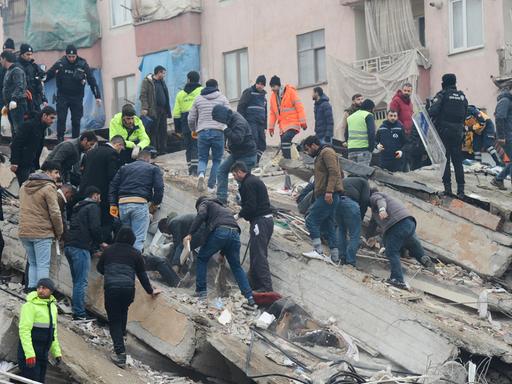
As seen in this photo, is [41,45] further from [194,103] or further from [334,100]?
[194,103]

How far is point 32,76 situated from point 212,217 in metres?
6.59

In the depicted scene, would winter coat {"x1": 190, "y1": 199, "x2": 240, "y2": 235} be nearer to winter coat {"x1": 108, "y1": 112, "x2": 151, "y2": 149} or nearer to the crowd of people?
the crowd of people

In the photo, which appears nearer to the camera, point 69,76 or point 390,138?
point 69,76

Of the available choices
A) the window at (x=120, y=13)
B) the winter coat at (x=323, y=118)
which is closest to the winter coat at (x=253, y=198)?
the winter coat at (x=323, y=118)

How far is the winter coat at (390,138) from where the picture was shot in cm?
2495

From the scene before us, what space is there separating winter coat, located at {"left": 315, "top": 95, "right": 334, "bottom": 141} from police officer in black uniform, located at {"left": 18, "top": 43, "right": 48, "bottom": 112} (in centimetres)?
515

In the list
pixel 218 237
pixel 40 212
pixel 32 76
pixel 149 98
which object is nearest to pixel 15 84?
pixel 32 76

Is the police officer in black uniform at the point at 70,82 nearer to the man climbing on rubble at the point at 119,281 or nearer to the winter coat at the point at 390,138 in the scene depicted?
the winter coat at the point at 390,138

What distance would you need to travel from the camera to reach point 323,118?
1027 inches

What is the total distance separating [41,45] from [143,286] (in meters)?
27.9

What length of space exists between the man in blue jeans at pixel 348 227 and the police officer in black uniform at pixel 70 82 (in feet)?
19.8

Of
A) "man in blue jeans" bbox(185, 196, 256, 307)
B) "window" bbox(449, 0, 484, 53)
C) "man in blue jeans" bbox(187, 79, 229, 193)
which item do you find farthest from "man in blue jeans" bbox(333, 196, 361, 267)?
"window" bbox(449, 0, 484, 53)

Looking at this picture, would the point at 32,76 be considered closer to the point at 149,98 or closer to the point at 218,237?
the point at 149,98

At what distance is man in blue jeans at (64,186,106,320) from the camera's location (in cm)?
1812
